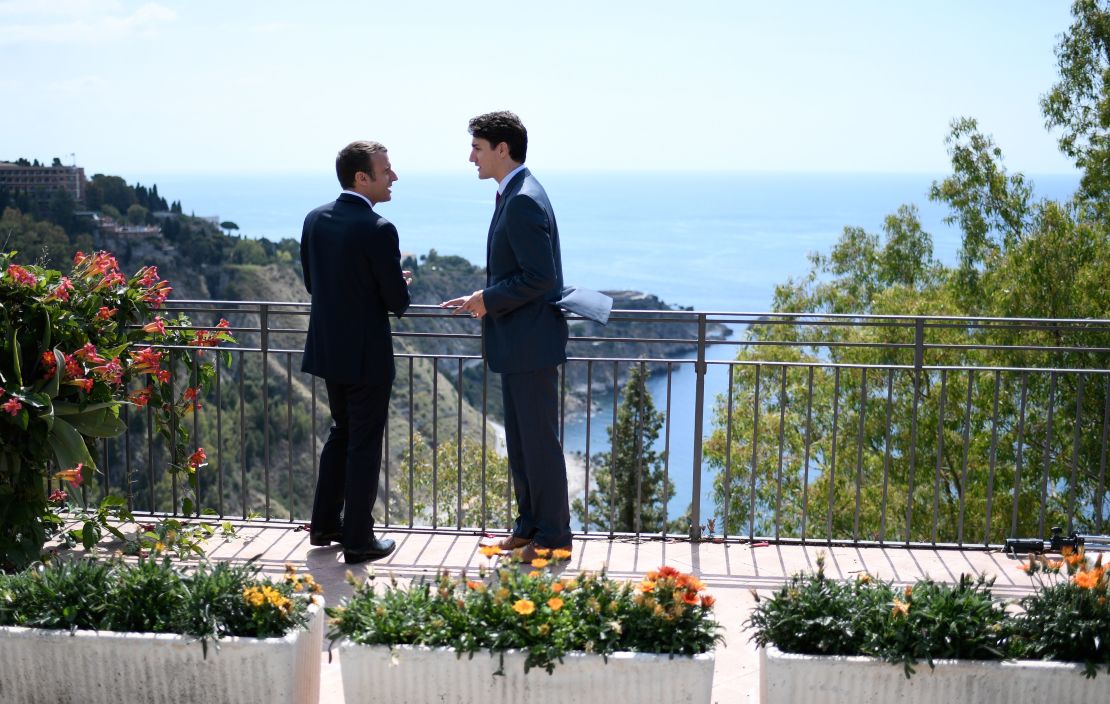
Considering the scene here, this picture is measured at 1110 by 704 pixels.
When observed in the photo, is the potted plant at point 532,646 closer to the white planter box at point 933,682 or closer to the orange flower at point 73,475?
the white planter box at point 933,682

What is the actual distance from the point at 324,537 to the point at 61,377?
1326 millimetres

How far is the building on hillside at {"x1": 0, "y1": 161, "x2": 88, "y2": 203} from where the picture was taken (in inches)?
1753

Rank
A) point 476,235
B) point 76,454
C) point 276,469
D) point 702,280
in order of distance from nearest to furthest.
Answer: point 76,454, point 276,469, point 702,280, point 476,235

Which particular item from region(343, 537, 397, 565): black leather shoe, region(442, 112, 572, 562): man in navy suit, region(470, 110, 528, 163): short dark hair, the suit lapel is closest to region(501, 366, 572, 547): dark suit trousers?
region(442, 112, 572, 562): man in navy suit

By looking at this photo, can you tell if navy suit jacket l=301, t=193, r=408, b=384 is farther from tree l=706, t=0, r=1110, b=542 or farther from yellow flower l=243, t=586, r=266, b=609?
tree l=706, t=0, r=1110, b=542

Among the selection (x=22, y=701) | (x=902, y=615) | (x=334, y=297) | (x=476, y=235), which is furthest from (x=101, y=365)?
(x=476, y=235)

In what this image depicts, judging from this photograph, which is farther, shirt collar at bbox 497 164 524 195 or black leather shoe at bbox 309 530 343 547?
black leather shoe at bbox 309 530 343 547

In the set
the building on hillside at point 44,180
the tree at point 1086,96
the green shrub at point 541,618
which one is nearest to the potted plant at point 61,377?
the green shrub at point 541,618

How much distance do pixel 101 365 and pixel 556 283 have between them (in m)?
1.90

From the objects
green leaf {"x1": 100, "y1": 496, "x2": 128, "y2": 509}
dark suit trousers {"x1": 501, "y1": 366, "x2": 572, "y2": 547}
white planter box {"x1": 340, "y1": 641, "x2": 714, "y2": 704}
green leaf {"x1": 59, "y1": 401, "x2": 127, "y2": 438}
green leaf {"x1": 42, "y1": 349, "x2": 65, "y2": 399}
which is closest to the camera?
white planter box {"x1": 340, "y1": 641, "x2": 714, "y2": 704}

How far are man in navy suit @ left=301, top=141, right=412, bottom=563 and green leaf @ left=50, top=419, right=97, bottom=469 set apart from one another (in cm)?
93

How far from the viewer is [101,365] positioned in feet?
15.0

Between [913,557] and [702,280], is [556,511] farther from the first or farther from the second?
[702,280]

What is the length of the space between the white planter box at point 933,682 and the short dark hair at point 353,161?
2.61m
